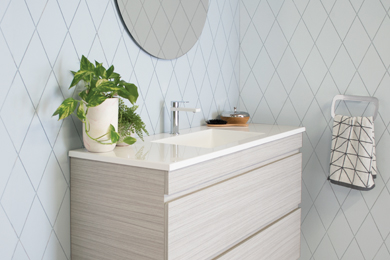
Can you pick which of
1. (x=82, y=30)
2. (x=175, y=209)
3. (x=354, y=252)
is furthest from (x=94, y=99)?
(x=354, y=252)

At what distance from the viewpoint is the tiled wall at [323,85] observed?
2.20 meters

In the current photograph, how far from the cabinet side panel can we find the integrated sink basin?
560 mm

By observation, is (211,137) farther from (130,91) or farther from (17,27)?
(17,27)

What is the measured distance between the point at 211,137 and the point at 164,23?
0.67 metres

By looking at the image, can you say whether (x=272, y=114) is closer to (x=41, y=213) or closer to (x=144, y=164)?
Answer: (x=144, y=164)

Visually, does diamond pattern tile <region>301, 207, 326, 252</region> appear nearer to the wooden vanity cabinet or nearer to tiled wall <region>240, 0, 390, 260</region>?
tiled wall <region>240, 0, 390, 260</region>

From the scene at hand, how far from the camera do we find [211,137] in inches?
85.9

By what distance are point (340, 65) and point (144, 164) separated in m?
1.51

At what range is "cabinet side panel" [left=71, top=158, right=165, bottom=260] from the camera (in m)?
1.30

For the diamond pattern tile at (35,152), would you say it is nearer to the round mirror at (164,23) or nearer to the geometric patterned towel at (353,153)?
the round mirror at (164,23)

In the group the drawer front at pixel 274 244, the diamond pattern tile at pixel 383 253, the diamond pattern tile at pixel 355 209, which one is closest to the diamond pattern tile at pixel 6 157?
the drawer front at pixel 274 244

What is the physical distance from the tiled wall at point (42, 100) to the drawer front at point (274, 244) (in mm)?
702

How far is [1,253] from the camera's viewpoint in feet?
4.40

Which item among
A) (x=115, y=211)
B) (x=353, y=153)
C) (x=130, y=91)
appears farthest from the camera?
(x=353, y=153)
